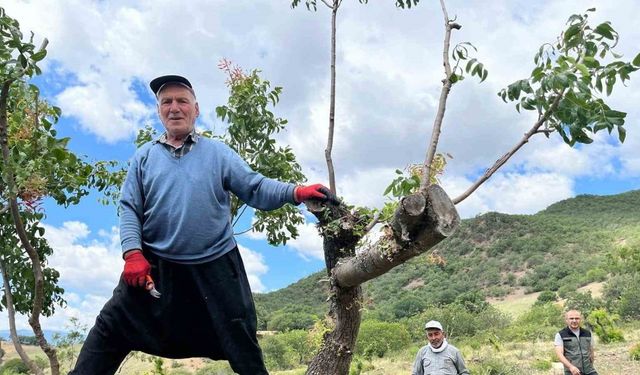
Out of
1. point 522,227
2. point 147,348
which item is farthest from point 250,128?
point 522,227

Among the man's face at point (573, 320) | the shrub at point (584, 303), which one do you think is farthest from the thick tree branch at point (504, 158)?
the shrub at point (584, 303)

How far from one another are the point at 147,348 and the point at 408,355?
62.2 feet

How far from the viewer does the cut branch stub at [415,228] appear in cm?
260

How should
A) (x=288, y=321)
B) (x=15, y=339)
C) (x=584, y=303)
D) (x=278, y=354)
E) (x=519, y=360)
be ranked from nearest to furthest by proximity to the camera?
(x=15, y=339)
(x=519, y=360)
(x=278, y=354)
(x=584, y=303)
(x=288, y=321)

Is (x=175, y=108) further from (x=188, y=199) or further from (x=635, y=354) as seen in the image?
(x=635, y=354)

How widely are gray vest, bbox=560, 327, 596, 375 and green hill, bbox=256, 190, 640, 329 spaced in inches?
1238

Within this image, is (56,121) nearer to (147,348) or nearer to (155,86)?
(155,86)

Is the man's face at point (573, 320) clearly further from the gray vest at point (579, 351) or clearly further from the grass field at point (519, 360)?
A: the grass field at point (519, 360)

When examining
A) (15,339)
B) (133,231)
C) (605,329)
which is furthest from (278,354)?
(133,231)

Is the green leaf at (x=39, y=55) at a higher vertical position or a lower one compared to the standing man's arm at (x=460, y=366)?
higher

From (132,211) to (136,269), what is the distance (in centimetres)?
30

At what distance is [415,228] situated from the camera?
109 inches

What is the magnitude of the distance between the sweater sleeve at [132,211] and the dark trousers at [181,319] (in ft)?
0.46

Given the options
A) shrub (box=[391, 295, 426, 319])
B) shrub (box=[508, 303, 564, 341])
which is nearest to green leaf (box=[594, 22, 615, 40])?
shrub (box=[508, 303, 564, 341])
